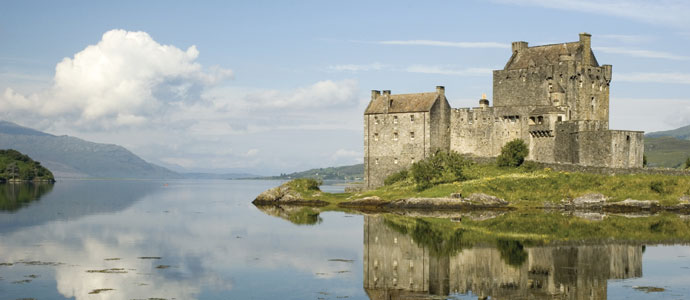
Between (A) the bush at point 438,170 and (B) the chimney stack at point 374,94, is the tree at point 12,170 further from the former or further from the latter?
(A) the bush at point 438,170

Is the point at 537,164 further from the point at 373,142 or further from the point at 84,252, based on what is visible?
the point at 84,252

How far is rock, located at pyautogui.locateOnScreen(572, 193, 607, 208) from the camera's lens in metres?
63.3

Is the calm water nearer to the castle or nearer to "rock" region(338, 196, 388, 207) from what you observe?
"rock" region(338, 196, 388, 207)

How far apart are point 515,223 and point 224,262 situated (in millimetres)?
22610

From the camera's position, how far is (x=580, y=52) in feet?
245

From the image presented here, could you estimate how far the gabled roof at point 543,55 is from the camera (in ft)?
246

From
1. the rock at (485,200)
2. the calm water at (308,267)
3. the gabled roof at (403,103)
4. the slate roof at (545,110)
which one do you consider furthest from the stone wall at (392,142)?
the calm water at (308,267)

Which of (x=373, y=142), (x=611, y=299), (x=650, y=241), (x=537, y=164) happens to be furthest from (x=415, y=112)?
(x=611, y=299)

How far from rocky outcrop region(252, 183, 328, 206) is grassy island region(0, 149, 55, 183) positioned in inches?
3874

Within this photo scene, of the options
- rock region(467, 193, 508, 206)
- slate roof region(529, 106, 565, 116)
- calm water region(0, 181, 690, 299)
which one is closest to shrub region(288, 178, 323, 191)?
rock region(467, 193, 508, 206)

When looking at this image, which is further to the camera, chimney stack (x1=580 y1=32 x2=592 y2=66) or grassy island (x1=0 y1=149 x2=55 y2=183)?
grassy island (x1=0 y1=149 x2=55 y2=183)

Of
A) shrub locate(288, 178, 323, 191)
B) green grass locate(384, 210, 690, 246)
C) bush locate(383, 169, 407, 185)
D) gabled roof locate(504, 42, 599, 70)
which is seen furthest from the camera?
shrub locate(288, 178, 323, 191)

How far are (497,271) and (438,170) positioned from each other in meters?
39.9

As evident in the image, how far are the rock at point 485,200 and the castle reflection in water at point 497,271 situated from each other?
25941 mm
